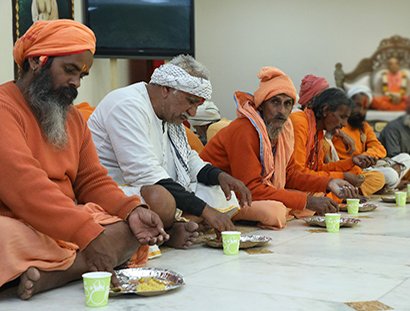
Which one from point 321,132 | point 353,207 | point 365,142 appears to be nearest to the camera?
point 353,207

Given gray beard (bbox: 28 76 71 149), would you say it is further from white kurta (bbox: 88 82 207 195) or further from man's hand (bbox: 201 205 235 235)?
man's hand (bbox: 201 205 235 235)

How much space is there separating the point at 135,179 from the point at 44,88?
97cm

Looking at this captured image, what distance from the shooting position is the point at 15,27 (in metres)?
5.74

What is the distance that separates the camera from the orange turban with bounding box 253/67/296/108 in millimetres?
4727

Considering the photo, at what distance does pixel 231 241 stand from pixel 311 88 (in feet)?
10.1

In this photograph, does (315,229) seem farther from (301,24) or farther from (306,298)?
(301,24)

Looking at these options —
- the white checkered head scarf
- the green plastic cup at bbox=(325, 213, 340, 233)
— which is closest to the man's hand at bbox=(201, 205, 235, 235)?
the white checkered head scarf

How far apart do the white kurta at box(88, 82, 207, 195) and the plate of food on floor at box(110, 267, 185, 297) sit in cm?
81

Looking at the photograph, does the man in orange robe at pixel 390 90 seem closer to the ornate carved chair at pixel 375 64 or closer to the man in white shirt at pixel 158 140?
the ornate carved chair at pixel 375 64

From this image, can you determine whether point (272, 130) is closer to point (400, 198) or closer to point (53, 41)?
point (400, 198)

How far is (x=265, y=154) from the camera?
4715 mm

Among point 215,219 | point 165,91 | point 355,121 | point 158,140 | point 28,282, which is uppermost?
point 165,91

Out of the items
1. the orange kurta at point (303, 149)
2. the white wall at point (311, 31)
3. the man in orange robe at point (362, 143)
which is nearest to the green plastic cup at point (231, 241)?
the orange kurta at point (303, 149)

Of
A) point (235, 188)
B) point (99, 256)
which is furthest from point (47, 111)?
Answer: point (235, 188)
